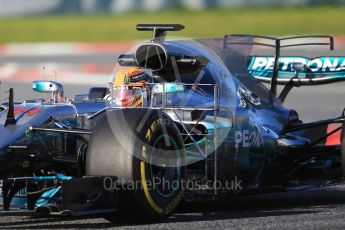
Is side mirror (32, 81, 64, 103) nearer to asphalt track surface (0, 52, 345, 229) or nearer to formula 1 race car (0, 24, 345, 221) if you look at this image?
formula 1 race car (0, 24, 345, 221)

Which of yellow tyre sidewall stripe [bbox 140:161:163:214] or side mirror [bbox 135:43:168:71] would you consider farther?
side mirror [bbox 135:43:168:71]

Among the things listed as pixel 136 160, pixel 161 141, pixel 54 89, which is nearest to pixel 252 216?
pixel 161 141

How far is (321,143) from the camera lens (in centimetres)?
945

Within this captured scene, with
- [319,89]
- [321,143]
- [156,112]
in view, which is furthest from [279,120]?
[319,89]

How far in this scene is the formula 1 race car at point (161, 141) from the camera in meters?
6.69

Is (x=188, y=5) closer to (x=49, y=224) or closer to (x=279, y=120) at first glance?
(x=279, y=120)

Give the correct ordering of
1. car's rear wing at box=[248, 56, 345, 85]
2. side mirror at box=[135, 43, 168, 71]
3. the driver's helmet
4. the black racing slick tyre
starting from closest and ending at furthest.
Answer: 1. the black racing slick tyre
2. the driver's helmet
3. side mirror at box=[135, 43, 168, 71]
4. car's rear wing at box=[248, 56, 345, 85]

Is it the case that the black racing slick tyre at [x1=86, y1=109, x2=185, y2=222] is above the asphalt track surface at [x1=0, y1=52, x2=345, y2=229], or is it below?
above

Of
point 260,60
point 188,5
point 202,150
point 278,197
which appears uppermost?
point 188,5

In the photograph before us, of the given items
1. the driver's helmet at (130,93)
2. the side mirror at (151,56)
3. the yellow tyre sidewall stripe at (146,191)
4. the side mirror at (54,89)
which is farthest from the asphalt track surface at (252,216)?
the side mirror at (151,56)

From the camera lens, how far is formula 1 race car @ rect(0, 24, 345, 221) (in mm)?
6688

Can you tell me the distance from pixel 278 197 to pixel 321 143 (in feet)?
2.42

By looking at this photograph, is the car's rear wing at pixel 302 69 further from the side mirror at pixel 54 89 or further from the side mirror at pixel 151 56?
the side mirror at pixel 54 89

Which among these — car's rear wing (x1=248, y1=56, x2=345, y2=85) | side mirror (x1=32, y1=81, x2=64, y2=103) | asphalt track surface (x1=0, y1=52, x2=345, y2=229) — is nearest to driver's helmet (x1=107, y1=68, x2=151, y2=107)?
side mirror (x1=32, y1=81, x2=64, y2=103)
